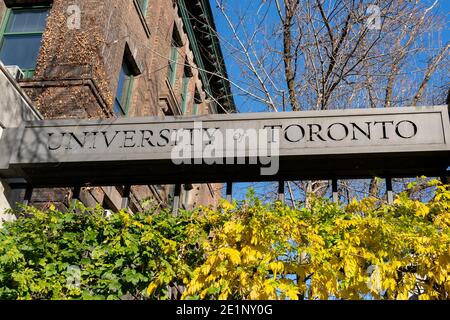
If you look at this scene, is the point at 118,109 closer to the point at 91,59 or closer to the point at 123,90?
the point at 123,90

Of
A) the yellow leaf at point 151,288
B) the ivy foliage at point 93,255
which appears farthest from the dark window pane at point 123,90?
the yellow leaf at point 151,288

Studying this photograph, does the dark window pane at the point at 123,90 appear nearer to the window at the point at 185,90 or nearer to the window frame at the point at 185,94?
the window frame at the point at 185,94

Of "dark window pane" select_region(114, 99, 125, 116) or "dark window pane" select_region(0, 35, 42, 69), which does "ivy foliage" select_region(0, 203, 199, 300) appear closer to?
"dark window pane" select_region(0, 35, 42, 69)

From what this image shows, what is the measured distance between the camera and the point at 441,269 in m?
4.35

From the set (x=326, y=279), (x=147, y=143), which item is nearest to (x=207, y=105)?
(x=147, y=143)

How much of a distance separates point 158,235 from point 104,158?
49.4 inches

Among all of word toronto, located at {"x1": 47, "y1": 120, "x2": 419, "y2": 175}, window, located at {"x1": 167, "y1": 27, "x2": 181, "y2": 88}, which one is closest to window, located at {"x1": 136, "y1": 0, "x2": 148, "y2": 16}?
window, located at {"x1": 167, "y1": 27, "x2": 181, "y2": 88}

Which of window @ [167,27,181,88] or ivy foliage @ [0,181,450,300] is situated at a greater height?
window @ [167,27,181,88]

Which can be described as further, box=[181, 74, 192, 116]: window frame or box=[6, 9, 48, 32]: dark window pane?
box=[181, 74, 192, 116]: window frame

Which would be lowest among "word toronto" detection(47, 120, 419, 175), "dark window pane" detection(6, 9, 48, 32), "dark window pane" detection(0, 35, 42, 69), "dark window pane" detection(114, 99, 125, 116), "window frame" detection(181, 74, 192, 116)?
"word toronto" detection(47, 120, 419, 175)

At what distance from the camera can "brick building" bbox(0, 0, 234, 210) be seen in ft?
38.2

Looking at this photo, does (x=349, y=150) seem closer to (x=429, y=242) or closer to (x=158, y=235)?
(x=429, y=242)

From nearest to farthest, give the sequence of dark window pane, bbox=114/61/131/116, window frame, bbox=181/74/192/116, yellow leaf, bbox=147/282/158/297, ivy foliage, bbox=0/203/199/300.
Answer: yellow leaf, bbox=147/282/158/297 < ivy foliage, bbox=0/203/199/300 < dark window pane, bbox=114/61/131/116 < window frame, bbox=181/74/192/116

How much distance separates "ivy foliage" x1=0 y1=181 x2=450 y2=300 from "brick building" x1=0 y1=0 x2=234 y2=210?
14.6ft
